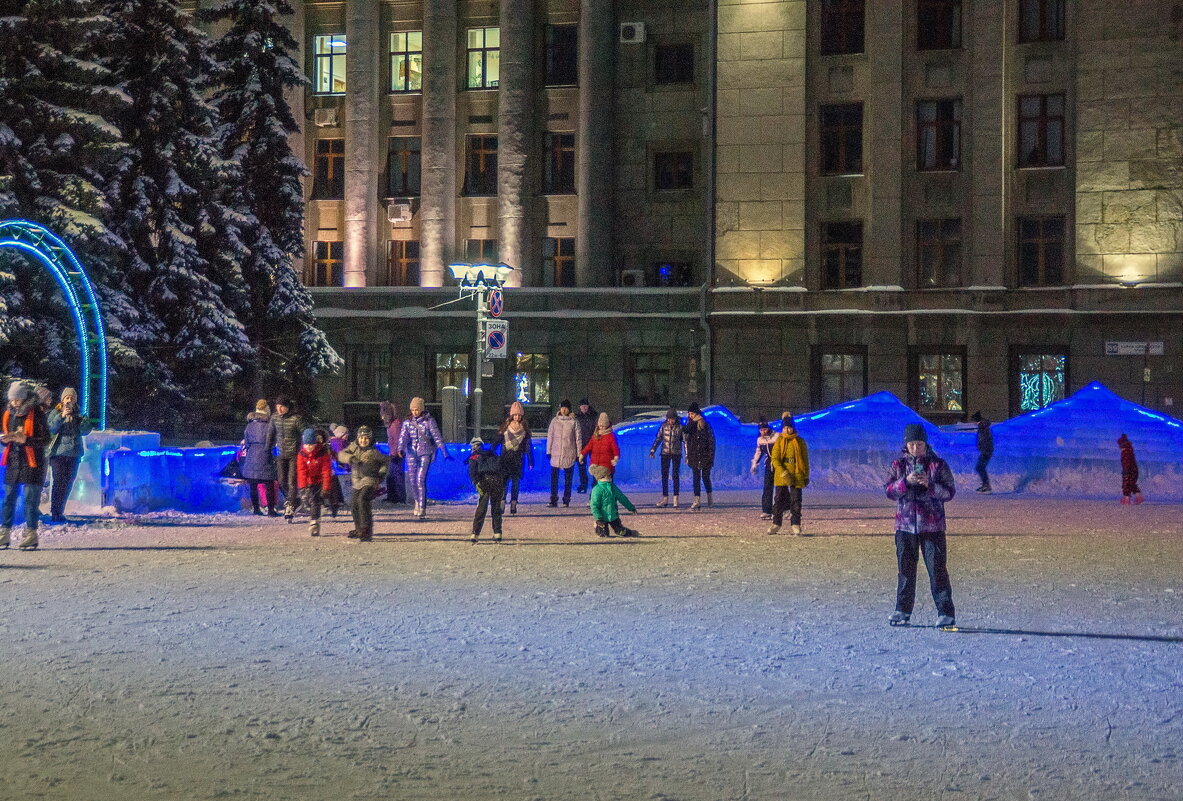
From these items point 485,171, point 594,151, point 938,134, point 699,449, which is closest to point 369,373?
point 485,171

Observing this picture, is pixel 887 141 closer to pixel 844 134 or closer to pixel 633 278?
pixel 844 134

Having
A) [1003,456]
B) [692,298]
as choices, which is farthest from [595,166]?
[1003,456]

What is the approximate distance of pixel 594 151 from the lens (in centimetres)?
4597

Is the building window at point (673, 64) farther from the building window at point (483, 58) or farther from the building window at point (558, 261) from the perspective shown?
the building window at point (558, 261)

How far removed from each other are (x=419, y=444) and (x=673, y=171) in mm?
27847

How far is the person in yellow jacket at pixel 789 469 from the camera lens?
18641 millimetres

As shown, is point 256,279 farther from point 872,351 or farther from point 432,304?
point 872,351

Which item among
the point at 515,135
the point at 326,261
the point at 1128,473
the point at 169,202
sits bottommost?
the point at 1128,473

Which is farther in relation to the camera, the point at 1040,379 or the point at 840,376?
the point at 840,376

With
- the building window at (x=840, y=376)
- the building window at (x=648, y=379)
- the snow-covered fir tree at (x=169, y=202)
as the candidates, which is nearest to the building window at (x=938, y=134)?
the building window at (x=840, y=376)

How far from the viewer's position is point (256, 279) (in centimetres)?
3541

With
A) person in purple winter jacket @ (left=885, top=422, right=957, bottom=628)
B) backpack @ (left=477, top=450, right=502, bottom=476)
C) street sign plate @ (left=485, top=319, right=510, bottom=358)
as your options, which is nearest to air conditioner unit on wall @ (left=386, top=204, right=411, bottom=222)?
street sign plate @ (left=485, top=319, right=510, bottom=358)

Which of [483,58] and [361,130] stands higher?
[483,58]

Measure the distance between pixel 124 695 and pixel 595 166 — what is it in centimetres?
3926
